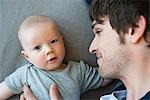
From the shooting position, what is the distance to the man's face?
1.22 m

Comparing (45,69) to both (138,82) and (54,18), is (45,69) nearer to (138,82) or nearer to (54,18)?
(54,18)

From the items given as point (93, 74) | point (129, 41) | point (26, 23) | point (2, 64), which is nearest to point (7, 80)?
point (2, 64)

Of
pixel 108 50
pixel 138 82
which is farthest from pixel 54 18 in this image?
pixel 138 82

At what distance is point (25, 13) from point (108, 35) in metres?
0.33

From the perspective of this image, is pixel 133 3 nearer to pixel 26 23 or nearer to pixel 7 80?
pixel 26 23

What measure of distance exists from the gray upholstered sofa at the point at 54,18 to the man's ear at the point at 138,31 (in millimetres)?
223

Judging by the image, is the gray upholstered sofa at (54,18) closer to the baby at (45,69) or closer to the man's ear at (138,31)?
the baby at (45,69)

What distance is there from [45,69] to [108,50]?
0.25m

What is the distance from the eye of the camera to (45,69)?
1.29 m

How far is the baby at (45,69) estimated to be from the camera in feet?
4.08

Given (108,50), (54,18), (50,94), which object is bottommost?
(50,94)

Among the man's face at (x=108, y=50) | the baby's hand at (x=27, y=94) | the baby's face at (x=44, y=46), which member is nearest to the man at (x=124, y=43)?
the man's face at (x=108, y=50)

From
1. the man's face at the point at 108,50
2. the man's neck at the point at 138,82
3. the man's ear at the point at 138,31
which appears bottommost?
the man's neck at the point at 138,82

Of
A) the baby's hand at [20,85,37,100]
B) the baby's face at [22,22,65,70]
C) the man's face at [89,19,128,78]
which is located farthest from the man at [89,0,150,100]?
the baby's hand at [20,85,37,100]
